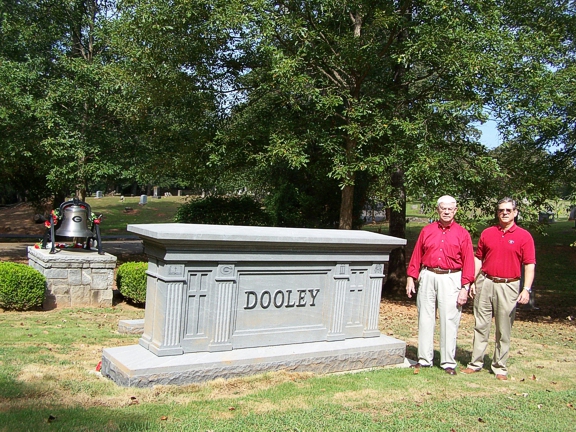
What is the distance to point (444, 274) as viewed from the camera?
18.9 ft

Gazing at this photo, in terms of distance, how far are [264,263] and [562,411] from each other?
9.49 feet

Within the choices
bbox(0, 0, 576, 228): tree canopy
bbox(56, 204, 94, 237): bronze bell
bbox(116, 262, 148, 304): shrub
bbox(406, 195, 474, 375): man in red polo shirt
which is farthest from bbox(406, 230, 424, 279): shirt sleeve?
bbox(56, 204, 94, 237): bronze bell

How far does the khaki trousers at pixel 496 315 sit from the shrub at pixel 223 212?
9.49 meters

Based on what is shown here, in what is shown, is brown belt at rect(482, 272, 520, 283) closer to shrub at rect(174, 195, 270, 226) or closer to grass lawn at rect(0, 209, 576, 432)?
grass lawn at rect(0, 209, 576, 432)

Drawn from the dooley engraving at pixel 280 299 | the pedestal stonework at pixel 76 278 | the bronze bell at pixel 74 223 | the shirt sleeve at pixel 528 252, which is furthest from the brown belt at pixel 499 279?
the bronze bell at pixel 74 223

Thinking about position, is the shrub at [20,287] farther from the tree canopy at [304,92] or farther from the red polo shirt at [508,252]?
the red polo shirt at [508,252]

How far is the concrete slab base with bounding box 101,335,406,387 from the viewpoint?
4.66 meters

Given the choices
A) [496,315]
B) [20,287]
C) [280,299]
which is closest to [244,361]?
[280,299]

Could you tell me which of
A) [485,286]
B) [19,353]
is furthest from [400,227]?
[19,353]

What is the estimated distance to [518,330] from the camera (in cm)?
992

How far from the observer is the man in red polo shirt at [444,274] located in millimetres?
5699

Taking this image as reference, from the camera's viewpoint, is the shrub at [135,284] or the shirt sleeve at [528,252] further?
the shrub at [135,284]

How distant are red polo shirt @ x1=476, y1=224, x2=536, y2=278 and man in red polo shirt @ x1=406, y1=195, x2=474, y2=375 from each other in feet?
1.06

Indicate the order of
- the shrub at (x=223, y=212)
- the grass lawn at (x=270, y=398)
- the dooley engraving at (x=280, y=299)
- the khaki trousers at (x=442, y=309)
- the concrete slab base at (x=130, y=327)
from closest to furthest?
1. the grass lawn at (x=270, y=398)
2. the dooley engraving at (x=280, y=299)
3. the khaki trousers at (x=442, y=309)
4. the concrete slab base at (x=130, y=327)
5. the shrub at (x=223, y=212)
